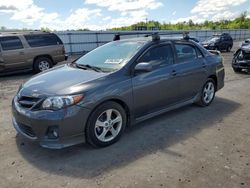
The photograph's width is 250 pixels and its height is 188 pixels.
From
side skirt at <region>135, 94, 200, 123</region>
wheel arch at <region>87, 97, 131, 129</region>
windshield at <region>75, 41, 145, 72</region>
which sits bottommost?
side skirt at <region>135, 94, 200, 123</region>

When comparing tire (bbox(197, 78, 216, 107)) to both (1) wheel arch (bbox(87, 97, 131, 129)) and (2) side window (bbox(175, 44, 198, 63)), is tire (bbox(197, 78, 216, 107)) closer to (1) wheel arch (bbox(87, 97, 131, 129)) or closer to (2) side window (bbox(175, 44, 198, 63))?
(2) side window (bbox(175, 44, 198, 63))

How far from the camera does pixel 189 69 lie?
5645mm

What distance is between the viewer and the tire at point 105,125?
13.2 feet

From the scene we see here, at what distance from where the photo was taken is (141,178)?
3389 millimetres

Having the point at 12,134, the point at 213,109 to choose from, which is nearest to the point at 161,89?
the point at 213,109

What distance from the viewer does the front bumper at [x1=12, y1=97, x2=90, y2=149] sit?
375 centimetres

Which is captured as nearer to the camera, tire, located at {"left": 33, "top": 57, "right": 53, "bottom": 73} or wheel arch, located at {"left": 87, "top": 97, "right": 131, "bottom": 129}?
wheel arch, located at {"left": 87, "top": 97, "right": 131, "bottom": 129}

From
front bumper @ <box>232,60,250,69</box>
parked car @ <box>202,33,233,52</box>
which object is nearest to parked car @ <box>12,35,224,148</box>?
front bumper @ <box>232,60,250,69</box>

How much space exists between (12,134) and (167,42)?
127 inches

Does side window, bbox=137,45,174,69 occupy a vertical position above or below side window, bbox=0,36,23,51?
below

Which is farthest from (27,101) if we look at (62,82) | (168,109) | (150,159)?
(168,109)

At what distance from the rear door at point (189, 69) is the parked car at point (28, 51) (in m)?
7.89

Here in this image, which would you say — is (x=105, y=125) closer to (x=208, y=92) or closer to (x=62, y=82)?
(x=62, y=82)

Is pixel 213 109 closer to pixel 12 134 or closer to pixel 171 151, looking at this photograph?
pixel 171 151
